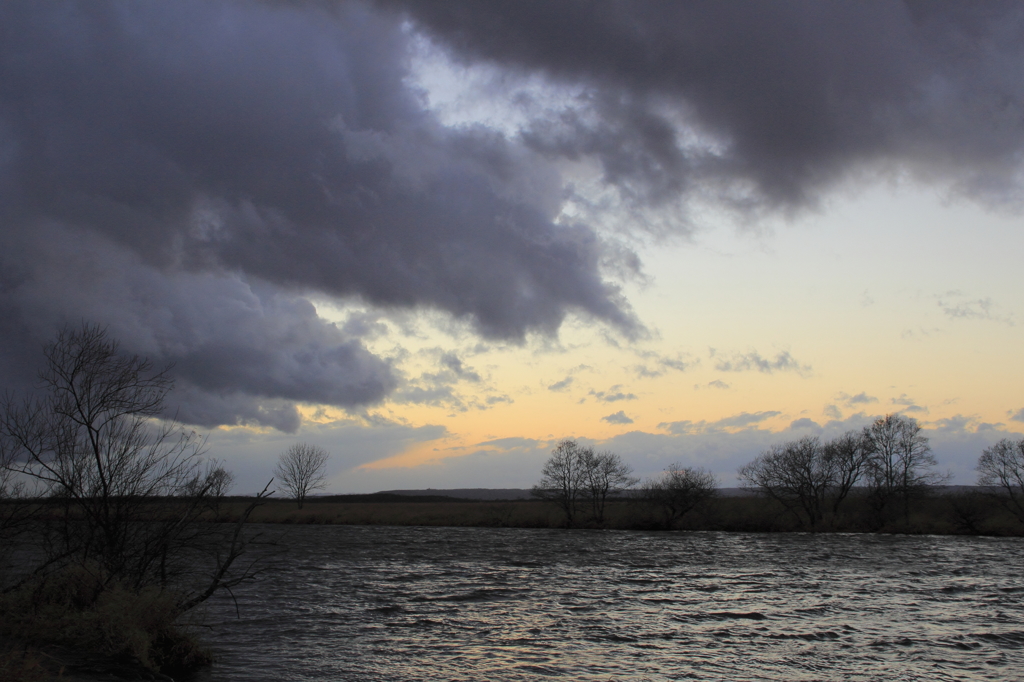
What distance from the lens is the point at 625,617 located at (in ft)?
84.4

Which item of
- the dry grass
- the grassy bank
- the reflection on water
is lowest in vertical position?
the grassy bank

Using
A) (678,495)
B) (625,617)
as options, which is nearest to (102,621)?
(625,617)

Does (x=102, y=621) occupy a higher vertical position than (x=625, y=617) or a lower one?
higher

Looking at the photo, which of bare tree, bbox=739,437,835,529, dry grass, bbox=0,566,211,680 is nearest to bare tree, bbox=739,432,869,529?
bare tree, bbox=739,437,835,529

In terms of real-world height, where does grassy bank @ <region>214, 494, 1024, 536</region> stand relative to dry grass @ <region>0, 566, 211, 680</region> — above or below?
below

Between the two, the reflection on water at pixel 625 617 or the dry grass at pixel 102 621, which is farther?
the reflection on water at pixel 625 617

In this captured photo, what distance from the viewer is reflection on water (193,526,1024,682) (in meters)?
18.2

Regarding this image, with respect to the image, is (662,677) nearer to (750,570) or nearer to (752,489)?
(750,570)

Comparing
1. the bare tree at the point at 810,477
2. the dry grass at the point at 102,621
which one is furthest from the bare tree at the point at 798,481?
the dry grass at the point at 102,621

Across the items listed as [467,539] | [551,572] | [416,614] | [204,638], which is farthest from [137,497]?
[467,539]

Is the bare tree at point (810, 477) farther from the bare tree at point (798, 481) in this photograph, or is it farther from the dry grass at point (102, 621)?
the dry grass at point (102, 621)

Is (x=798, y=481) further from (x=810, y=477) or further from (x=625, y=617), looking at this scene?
(x=625, y=617)

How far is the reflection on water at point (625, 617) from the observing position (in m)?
18.2

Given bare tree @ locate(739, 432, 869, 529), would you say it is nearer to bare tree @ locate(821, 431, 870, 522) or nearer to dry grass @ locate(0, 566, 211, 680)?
bare tree @ locate(821, 431, 870, 522)
